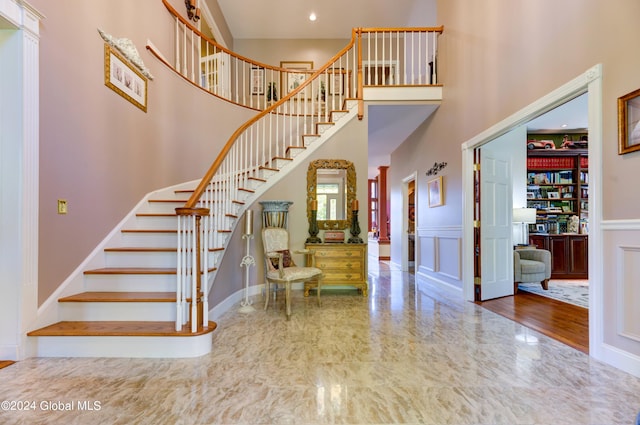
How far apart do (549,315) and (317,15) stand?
7049 millimetres

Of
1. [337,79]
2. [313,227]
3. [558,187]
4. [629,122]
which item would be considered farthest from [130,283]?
[558,187]

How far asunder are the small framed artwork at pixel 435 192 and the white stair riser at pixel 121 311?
413 centimetres

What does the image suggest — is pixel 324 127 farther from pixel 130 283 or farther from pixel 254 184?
pixel 130 283

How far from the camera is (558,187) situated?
622 cm

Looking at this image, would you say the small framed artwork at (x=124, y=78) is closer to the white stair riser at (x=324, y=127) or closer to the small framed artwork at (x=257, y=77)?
the white stair riser at (x=324, y=127)

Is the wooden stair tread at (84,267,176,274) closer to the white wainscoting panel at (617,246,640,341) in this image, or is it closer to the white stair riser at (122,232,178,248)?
the white stair riser at (122,232,178,248)

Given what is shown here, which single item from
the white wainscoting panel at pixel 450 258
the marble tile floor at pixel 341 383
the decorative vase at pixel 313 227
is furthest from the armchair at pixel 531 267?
the decorative vase at pixel 313 227

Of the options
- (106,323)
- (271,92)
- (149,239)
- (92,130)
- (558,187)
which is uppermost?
(271,92)

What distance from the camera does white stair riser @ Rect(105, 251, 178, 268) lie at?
3.03 metres

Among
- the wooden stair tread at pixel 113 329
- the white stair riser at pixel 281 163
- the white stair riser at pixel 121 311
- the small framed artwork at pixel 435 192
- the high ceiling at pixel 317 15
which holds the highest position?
the high ceiling at pixel 317 15

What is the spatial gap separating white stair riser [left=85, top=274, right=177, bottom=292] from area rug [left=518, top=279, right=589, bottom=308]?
198 inches

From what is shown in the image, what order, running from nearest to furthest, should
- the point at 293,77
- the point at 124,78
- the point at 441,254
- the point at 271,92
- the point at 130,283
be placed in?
the point at 130,283 < the point at 124,78 < the point at 441,254 < the point at 271,92 < the point at 293,77

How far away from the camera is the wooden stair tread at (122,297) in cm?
250

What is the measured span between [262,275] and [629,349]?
395 centimetres
